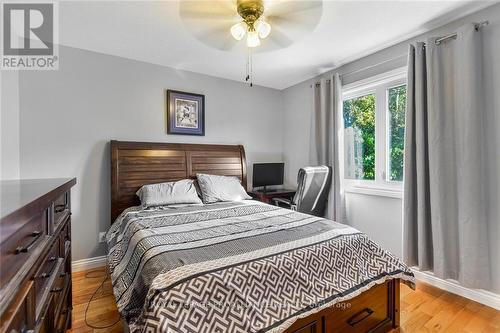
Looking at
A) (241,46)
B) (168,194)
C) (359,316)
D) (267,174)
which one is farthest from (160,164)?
(359,316)

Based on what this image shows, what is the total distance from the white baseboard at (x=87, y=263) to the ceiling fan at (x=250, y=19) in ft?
8.73

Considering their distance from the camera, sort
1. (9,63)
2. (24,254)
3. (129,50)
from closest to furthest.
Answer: (24,254)
(9,63)
(129,50)

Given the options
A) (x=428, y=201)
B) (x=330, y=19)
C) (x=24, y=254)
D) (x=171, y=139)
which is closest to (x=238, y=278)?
(x=24, y=254)

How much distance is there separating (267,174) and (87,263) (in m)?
2.50

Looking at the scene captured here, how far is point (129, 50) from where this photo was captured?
8.93 ft

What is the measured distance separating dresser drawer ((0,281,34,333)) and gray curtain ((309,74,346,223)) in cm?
294

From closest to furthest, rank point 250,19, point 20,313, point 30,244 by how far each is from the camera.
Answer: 1. point 20,313
2. point 30,244
3. point 250,19

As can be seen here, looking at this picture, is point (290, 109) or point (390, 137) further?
point (290, 109)

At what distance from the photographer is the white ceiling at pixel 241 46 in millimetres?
1991

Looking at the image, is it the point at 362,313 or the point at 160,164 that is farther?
the point at 160,164

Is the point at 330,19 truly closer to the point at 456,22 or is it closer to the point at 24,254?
the point at 456,22

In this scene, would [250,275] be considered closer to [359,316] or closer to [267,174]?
[359,316]

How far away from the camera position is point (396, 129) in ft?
8.95

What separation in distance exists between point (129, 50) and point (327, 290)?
2.98 metres
